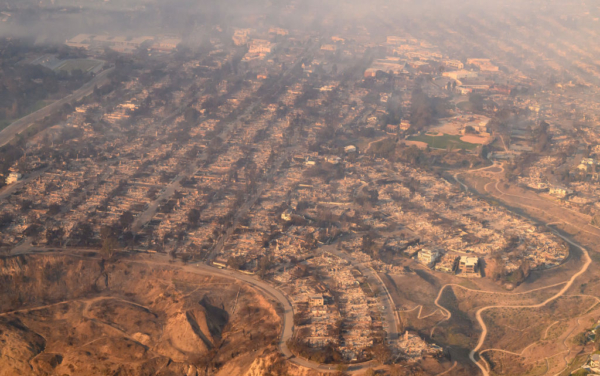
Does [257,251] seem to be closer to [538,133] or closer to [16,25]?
Result: [538,133]

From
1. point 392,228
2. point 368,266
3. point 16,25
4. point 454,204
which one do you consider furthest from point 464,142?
point 16,25

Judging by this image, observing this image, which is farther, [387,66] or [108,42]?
[108,42]

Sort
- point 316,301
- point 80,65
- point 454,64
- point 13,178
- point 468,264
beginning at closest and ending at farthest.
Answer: point 316,301
point 468,264
point 13,178
point 80,65
point 454,64

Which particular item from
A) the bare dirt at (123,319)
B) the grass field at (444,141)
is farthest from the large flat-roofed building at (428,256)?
the grass field at (444,141)

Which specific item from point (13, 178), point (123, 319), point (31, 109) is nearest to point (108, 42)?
point (31, 109)

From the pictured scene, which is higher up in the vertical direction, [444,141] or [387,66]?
[444,141]

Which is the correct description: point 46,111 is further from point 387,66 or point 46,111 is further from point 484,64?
point 484,64

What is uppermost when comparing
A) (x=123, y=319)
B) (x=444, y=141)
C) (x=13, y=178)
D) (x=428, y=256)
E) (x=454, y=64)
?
(x=428, y=256)
